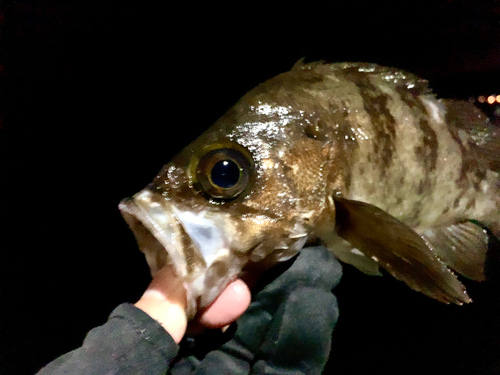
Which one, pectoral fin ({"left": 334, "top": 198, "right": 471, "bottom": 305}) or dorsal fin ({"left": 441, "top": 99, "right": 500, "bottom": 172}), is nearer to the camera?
pectoral fin ({"left": 334, "top": 198, "right": 471, "bottom": 305})

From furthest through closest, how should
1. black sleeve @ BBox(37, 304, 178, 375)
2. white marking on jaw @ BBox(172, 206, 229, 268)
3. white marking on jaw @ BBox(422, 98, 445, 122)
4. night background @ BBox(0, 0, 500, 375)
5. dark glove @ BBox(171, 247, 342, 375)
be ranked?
night background @ BBox(0, 0, 500, 375)
white marking on jaw @ BBox(422, 98, 445, 122)
dark glove @ BBox(171, 247, 342, 375)
white marking on jaw @ BBox(172, 206, 229, 268)
black sleeve @ BBox(37, 304, 178, 375)

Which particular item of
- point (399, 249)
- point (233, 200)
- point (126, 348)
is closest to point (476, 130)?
point (399, 249)

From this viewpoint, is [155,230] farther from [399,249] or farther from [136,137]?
[136,137]

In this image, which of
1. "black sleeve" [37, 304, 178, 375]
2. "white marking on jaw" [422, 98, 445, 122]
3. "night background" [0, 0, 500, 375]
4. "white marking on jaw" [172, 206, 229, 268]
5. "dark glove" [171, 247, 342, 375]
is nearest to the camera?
"black sleeve" [37, 304, 178, 375]

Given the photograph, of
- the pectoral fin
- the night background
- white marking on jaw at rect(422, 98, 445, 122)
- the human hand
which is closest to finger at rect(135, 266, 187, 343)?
the human hand

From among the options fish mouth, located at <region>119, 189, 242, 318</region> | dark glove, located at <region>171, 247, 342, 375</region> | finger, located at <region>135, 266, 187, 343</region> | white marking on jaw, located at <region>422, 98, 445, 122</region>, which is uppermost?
white marking on jaw, located at <region>422, 98, 445, 122</region>

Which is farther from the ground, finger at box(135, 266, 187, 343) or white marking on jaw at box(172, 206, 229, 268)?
white marking on jaw at box(172, 206, 229, 268)

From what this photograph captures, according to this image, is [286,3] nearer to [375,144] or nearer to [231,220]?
[375,144]

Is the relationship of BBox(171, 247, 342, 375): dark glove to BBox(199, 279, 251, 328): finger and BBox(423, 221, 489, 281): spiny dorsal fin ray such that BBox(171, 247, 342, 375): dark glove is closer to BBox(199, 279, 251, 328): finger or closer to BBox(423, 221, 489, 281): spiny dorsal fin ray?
BBox(199, 279, 251, 328): finger
